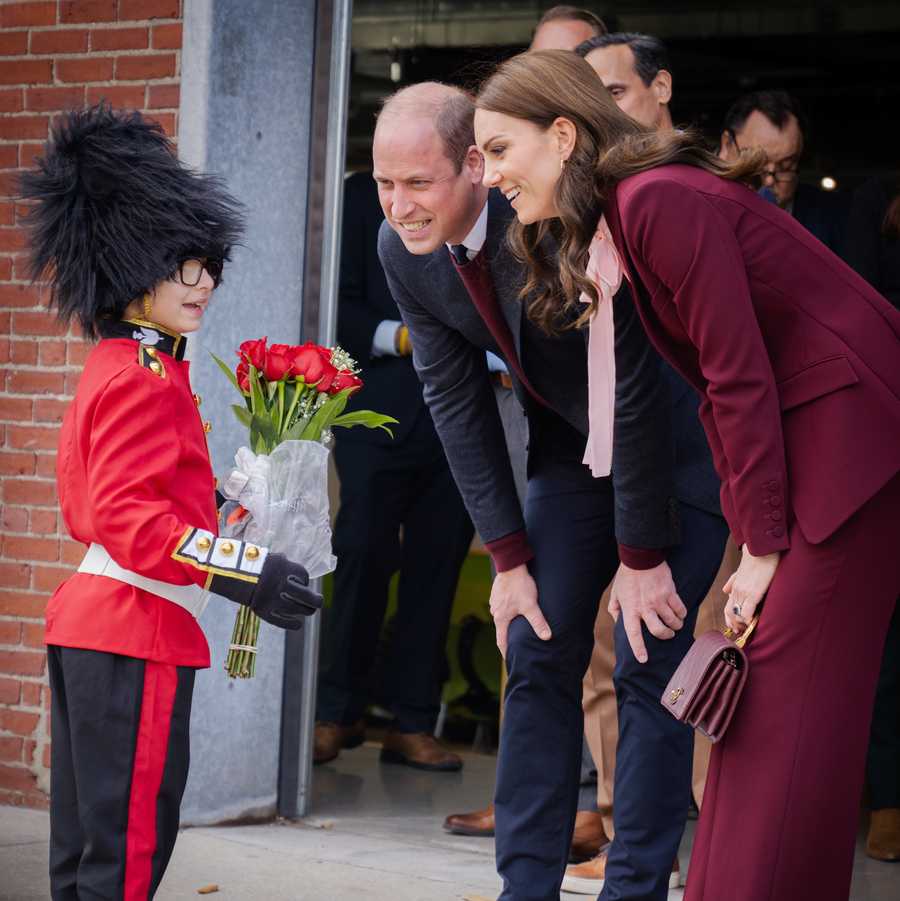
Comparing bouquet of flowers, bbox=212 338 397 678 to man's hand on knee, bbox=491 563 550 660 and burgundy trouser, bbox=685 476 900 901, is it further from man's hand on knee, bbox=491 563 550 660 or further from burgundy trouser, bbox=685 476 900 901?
burgundy trouser, bbox=685 476 900 901

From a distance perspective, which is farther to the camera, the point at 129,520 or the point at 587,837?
the point at 587,837

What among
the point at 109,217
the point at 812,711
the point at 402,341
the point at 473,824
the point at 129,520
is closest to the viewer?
the point at 812,711

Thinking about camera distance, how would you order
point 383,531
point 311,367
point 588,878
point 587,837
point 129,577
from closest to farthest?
1. point 129,577
2. point 311,367
3. point 588,878
4. point 587,837
5. point 383,531

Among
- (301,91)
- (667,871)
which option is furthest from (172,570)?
(301,91)

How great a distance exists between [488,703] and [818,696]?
4243mm

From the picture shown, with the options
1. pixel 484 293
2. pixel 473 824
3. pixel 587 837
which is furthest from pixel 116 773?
pixel 473 824

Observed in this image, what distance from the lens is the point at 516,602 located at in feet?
11.2

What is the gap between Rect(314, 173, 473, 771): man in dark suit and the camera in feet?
19.0

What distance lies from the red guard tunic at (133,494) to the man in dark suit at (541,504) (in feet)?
1.90

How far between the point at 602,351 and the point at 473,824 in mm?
2248

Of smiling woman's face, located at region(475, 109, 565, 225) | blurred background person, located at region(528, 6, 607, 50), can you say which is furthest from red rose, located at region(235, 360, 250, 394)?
blurred background person, located at region(528, 6, 607, 50)

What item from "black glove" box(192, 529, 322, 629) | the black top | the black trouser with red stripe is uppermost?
the black top

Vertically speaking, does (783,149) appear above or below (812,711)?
above

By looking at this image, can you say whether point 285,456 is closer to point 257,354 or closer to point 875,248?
point 257,354
